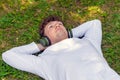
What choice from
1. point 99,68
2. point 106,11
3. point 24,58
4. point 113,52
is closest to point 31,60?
point 24,58

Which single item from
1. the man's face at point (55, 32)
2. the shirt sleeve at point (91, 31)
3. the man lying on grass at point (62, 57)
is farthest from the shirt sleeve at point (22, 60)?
the shirt sleeve at point (91, 31)

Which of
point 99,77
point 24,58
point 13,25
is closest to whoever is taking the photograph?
point 99,77

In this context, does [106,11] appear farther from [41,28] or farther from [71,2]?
[41,28]

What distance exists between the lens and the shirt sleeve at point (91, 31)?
213 inches

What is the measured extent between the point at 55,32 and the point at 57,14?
99cm

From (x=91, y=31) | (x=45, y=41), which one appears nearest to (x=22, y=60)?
(x=45, y=41)

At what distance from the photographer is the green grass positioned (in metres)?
5.75

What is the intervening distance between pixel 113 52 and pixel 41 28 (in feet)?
4.11

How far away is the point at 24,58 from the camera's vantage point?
505cm

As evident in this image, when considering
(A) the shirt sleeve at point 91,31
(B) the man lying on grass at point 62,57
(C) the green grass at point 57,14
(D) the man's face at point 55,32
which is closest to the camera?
(B) the man lying on grass at point 62,57

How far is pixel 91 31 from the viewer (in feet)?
18.1

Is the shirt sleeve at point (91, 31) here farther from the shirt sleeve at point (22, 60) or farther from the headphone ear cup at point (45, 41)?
the shirt sleeve at point (22, 60)

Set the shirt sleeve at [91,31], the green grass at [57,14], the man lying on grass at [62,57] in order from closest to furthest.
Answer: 1. the man lying on grass at [62,57]
2. the shirt sleeve at [91,31]
3. the green grass at [57,14]

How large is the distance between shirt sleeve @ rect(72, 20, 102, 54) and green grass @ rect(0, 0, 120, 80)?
12.4 inches
